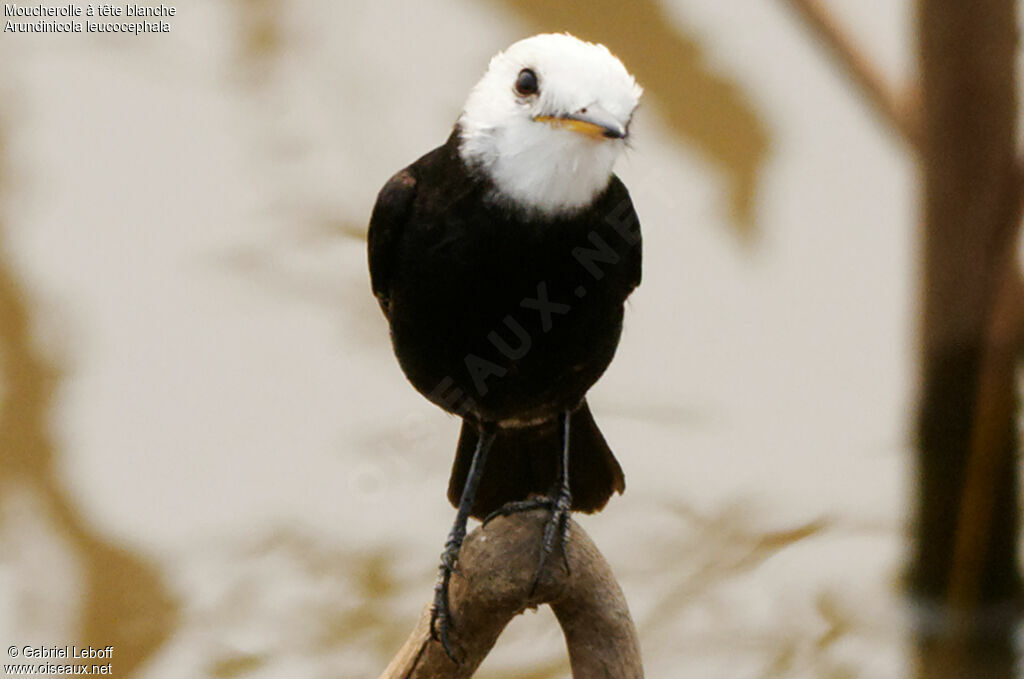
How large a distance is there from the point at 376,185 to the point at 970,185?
1.69 m

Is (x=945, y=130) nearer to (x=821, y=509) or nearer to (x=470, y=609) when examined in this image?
(x=821, y=509)

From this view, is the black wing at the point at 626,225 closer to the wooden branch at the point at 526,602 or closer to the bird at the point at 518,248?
the bird at the point at 518,248

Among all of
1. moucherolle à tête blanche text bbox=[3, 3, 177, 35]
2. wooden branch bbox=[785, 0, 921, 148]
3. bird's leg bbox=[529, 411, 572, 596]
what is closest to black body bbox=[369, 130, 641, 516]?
bird's leg bbox=[529, 411, 572, 596]

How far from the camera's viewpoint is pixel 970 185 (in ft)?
9.24

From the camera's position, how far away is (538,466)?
2271 millimetres

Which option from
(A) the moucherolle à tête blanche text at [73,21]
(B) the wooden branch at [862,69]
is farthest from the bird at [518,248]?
(A) the moucherolle à tête blanche text at [73,21]

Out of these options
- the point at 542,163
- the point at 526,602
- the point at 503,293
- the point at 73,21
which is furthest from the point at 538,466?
the point at 73,21

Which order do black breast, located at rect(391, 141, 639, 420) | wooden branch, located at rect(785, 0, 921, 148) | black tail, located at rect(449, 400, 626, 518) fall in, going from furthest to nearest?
wooden branch, located at rect(785, 0, 921, 148)
black tail, located at rect(449, 400, 626, 518)
black breast, located at rect(391, 141, 639, 420)

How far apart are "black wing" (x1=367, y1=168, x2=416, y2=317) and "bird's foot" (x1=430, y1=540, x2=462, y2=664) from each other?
474 mm

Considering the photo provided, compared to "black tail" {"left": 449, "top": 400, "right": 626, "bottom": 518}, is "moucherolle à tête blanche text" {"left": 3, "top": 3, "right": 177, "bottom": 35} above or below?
above

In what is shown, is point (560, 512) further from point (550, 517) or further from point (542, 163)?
point (542, 163)

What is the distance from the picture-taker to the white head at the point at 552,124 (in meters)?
1.71

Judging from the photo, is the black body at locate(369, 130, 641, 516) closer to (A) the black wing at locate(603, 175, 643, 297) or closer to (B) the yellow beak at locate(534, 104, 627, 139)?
(A) the black wing at locate(603, 175, 643, 297)

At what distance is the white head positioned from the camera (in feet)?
5.63
